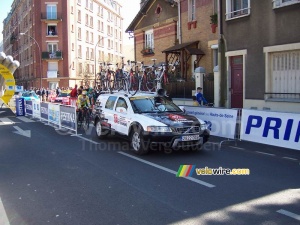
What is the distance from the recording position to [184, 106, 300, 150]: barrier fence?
905 cm

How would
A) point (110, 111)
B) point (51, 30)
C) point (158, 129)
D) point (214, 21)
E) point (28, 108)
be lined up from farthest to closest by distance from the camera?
point (51, 30) → point (28, 108) → point (214, 21) → point (110, 111) → point (158, 129)

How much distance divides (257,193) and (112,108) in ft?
20.5

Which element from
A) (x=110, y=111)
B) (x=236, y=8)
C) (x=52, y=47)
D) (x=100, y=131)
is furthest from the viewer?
(x=52, y=47)

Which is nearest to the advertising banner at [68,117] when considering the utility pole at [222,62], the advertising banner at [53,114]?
the advertising banner at [53,114]

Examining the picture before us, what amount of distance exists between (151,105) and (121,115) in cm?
95

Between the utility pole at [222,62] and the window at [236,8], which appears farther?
the utility pole at [222,62]

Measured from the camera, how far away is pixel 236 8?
1670 centimetres

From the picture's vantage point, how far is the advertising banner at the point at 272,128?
8977mm

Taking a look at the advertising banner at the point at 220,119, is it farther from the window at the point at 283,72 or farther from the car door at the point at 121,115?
the window at the point at 283,72

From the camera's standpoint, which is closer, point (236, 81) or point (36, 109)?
point (236, 81)

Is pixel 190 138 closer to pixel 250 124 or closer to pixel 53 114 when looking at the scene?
pixel 250 124

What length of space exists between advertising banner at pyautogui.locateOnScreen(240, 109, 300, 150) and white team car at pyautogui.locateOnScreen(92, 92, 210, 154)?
1.63 metres

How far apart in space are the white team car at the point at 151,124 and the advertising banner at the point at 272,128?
163 centimetres

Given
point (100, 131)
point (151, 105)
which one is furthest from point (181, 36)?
point (151, 105)
